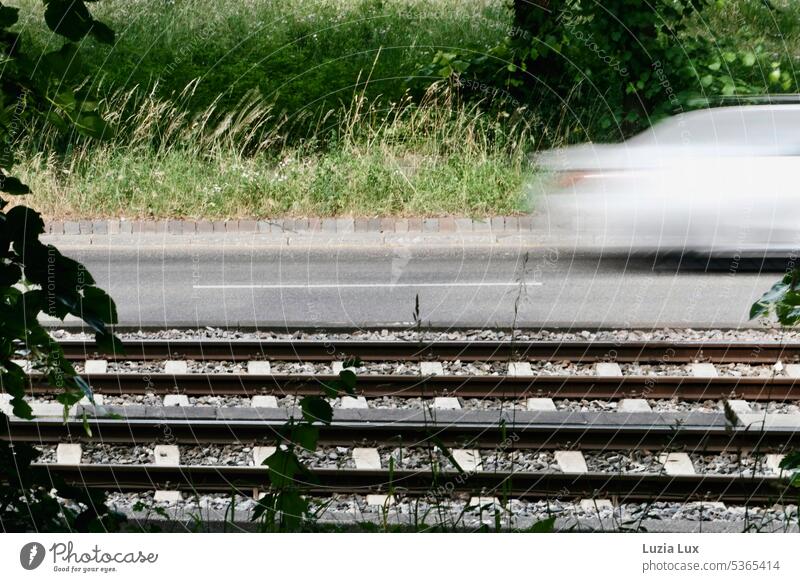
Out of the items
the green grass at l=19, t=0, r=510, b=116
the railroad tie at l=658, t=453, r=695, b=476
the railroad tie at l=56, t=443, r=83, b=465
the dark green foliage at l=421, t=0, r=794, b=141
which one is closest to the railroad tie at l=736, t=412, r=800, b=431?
the railroad tie at l=658, t=453, r=695, b=476

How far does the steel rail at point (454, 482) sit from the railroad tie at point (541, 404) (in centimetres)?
88

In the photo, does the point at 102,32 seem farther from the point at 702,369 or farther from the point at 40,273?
the point at 702,369

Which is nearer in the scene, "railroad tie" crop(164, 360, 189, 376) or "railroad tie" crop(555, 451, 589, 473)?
"railroad tie" crop(555, 451, 589, 473)

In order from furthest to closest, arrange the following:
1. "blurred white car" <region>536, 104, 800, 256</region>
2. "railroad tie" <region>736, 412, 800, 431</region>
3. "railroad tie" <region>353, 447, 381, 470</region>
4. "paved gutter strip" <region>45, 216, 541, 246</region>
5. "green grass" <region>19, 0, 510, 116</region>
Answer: "green grass" <region>19, 0, 510, 116</region>
"paved gutter strip" <region>45, 216, 541, 246</region>
"blurred white car" <region>536, 104, 800, 256</region>
"railroad tie" <region>736, 412, 800, 431</region>
"railroad tie" <region>353, 447, 381, 470</region>

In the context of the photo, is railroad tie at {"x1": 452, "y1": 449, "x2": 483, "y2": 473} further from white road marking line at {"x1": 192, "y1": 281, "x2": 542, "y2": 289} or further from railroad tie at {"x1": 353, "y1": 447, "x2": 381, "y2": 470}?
white road marking line at {"x1": 192, "y1": 281, "x2": 542, "y2": 289}

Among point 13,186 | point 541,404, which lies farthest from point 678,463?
point 13,186

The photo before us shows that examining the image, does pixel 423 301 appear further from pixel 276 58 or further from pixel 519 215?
pixel 276 58

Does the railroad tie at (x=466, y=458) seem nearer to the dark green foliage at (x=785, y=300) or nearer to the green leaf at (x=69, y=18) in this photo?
the dark green foliage at (x=785, y=300)

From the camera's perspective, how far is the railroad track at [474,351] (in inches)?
225

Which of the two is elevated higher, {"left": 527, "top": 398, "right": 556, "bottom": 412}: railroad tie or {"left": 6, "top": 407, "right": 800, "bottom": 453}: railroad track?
{"left": 527, "top": 398, "right": 556, "bottom": 412}: railroad tie

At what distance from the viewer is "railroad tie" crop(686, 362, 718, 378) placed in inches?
217

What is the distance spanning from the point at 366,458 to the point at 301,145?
4.50m

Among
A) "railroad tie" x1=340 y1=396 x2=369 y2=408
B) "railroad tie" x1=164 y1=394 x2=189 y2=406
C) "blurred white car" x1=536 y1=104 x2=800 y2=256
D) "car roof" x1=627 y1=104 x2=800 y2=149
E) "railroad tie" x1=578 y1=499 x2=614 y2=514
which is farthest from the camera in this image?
"car roof" x1=627 y1=104 x2=800 y2=149

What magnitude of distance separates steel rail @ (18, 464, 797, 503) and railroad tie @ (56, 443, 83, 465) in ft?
0.99
